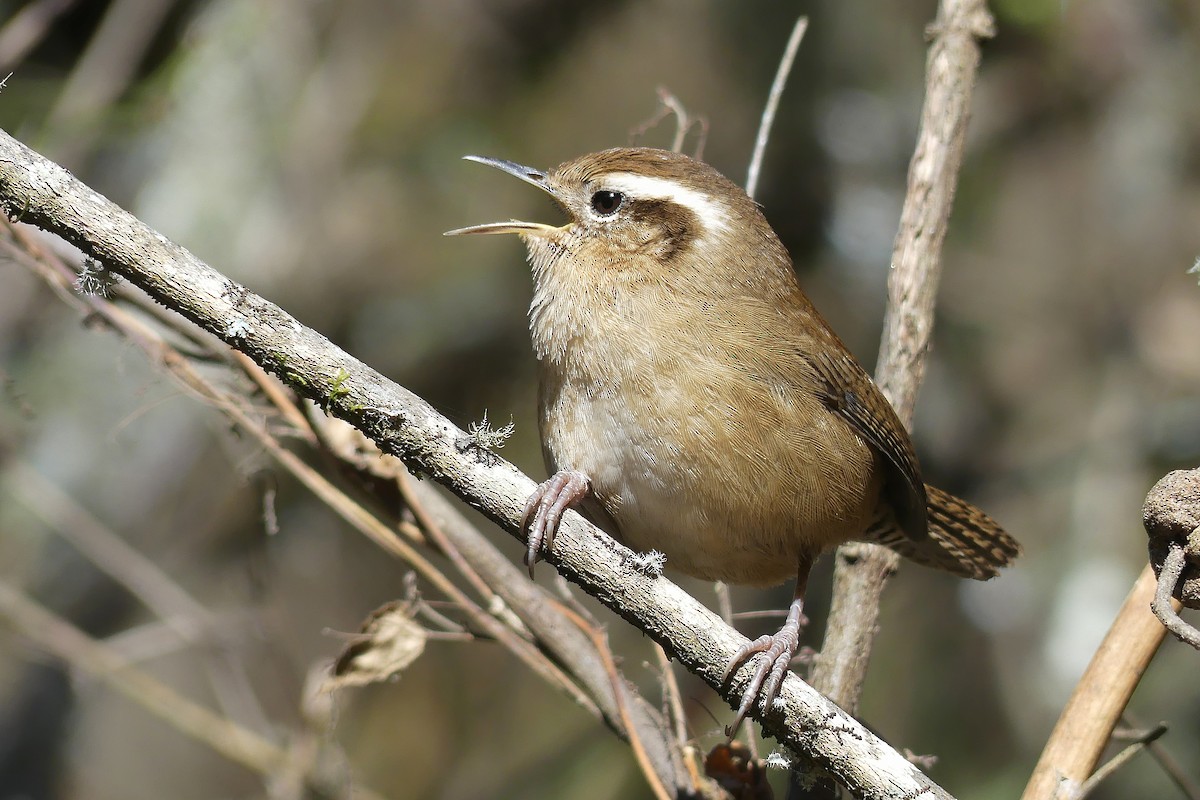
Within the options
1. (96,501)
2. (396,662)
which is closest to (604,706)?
(396,662)

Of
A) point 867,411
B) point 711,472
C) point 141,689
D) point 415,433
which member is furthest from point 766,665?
point 141,689

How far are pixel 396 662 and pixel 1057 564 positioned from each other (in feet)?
11.7

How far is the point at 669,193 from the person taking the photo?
2852mm

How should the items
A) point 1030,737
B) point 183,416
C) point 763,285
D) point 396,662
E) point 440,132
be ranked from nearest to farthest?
point 396,662
point 763,285
point 1030,737
point 183,416
point 440,132

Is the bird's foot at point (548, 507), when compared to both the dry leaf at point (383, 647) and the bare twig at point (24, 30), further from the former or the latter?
the bare twig at point (24, 30)

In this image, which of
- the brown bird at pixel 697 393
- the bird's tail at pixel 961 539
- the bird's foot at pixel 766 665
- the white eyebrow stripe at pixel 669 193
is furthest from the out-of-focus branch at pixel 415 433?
the bird's tail at pixel 961 539

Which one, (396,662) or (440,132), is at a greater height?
(440,132)

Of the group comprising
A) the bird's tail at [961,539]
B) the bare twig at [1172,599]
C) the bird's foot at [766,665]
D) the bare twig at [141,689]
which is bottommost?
the bare twig at [141,689]

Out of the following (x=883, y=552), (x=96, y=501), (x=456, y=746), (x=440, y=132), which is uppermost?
(x=440, y=132)

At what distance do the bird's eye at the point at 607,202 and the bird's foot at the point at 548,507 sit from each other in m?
0.70

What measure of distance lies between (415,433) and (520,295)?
4470mm

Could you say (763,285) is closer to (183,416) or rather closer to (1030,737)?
(1030,737)

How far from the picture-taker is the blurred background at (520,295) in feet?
15.8

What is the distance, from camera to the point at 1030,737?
187 inches
